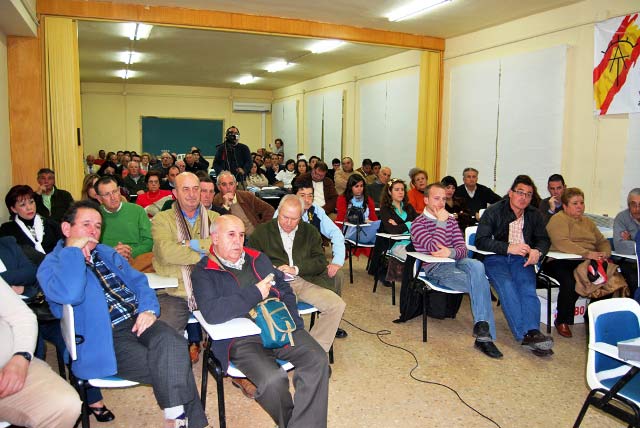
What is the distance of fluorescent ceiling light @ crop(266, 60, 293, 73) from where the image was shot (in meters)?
11.1

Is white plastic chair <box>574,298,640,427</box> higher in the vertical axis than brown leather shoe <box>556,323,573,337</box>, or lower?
higher

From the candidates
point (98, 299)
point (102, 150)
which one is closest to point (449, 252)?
point (98, 299)

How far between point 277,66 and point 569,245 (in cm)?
898

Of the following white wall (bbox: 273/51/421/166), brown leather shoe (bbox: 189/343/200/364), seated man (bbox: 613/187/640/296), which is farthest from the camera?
white wall (bbox: 273/51/421/166)

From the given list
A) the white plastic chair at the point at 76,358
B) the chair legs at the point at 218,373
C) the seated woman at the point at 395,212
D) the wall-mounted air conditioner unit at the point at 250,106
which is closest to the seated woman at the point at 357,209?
the seated woman at the point at 395,212

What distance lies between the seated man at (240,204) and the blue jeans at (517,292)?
2.15m

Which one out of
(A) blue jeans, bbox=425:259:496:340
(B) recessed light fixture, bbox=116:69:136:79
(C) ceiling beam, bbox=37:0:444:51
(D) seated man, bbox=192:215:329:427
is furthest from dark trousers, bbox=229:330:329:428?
(B) recessed light fixture, bbox=116:69:136:79

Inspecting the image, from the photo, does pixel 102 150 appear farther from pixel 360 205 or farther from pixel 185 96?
pixel 360 205

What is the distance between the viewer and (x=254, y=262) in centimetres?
269

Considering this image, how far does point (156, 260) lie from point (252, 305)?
110 centimetres

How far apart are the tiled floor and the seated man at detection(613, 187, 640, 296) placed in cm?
67

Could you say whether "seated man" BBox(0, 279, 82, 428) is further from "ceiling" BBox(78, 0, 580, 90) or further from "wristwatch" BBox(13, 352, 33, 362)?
"ceiling" BBox(78, 0, 580, 90)

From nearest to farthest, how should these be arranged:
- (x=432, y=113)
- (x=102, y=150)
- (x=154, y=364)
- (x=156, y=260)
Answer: (x=154, y=364)
(x=156, y=260)
(x=432, y=113)
(x=102, y=150)

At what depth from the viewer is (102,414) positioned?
8.81 ft
